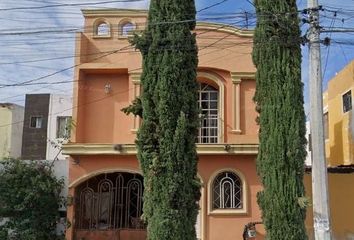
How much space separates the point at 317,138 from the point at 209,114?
600 cm

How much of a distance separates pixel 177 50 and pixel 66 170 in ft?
20.9

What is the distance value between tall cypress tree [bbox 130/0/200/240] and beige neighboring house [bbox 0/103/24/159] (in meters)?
19.7

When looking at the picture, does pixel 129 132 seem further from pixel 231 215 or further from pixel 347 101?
pixel 347 101

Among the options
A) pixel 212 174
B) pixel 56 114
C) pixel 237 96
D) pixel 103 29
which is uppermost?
pixel 103 29

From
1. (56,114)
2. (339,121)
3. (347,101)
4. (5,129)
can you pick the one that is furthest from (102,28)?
(5,129)

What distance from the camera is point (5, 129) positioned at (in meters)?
30.0

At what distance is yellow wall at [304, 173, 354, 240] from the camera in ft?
51.2

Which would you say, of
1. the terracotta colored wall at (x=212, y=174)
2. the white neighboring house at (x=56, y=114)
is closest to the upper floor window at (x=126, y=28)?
the terracotta colored wall at (x=212, y=174)

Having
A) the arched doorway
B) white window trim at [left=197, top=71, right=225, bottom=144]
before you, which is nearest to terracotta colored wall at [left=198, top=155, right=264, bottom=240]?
white window trim at [left=197, top=71, right=225, bottom=144]

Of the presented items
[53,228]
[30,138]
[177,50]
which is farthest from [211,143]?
[30,138]

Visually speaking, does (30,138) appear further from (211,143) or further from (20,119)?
(211,143)

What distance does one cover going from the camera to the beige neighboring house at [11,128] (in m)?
30.0

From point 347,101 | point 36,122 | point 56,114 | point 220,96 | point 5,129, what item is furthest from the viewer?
point 36,122

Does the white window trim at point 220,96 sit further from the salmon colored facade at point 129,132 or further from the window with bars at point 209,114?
the window with bars at point 209,114
